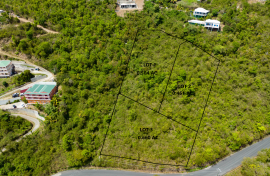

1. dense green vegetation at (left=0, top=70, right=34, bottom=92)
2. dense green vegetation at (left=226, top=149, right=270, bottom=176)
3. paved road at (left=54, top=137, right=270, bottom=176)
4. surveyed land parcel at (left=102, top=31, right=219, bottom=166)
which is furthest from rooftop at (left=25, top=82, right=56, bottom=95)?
dense green vegetation at (left=226, top=149, right=270, bottom=176)

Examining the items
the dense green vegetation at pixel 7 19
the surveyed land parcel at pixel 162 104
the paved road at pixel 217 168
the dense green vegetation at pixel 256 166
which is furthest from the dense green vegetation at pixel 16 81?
the dense green vegetation at pixel 256 166

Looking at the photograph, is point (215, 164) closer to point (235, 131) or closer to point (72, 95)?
point (235, 131)

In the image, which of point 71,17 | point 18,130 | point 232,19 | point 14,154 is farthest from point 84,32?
point 232,19

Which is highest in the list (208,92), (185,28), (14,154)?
(185,28)

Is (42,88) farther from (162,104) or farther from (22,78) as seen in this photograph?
(162,104)

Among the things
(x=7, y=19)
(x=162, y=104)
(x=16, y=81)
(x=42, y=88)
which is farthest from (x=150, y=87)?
(x=7, y=19)

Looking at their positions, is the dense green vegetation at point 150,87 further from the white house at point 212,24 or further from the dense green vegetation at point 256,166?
the dense green vegetation at point 256,166
